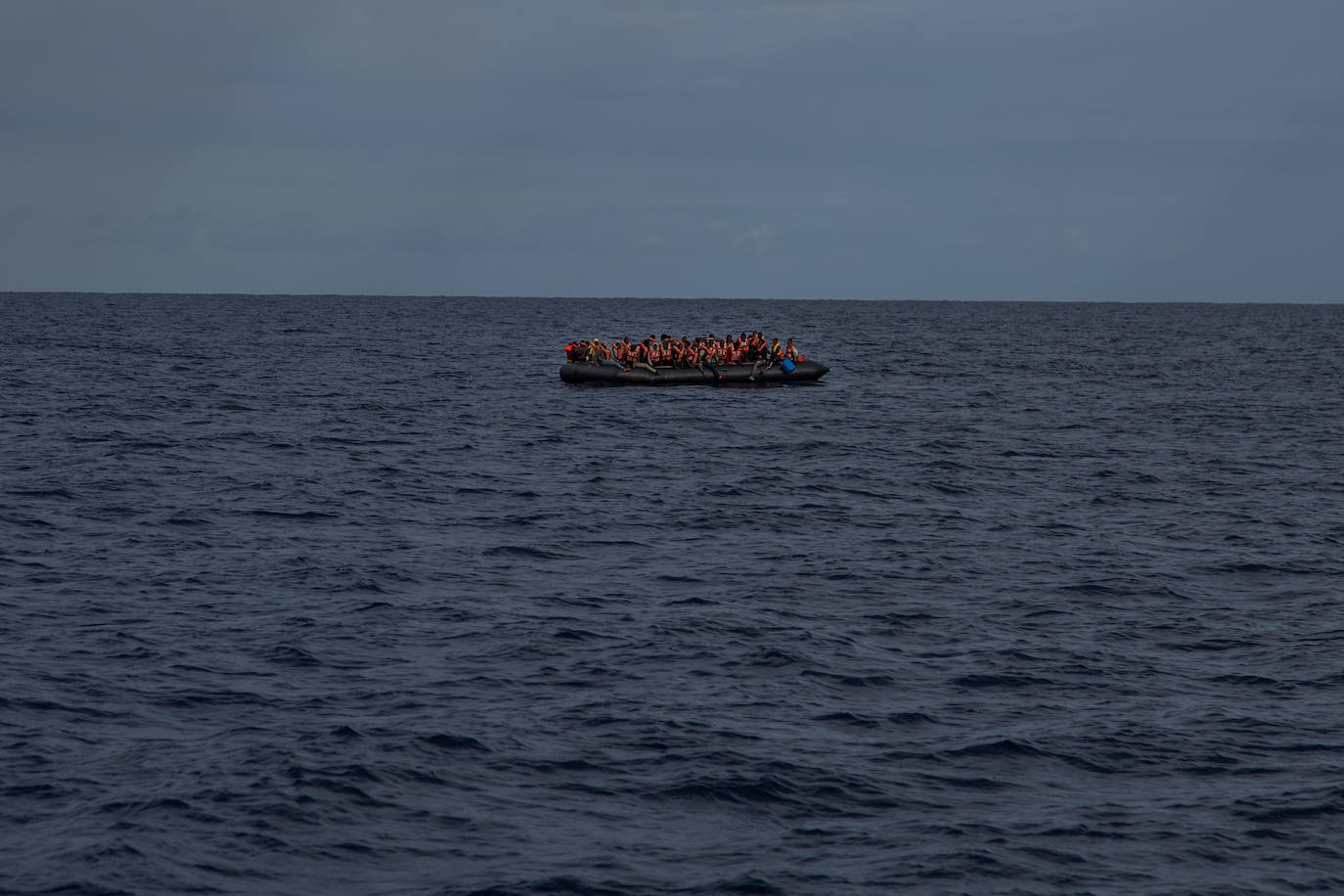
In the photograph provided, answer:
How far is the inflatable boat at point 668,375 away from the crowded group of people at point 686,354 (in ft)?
0.68

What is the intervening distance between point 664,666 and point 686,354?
4142 cm

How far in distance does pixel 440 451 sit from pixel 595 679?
22808 mm

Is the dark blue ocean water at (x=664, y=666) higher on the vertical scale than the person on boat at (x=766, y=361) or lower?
lower

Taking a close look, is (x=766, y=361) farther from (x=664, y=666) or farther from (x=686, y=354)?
(x=664, y=666)

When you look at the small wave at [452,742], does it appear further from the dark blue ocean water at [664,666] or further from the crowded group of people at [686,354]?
the crowded group of people at [686,354]

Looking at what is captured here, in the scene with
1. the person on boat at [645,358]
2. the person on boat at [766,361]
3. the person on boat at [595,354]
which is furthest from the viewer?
the person on boat at [766,361]

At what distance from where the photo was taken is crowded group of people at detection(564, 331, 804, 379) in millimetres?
59062

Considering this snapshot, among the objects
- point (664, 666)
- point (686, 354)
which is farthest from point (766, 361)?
point (664, 666)

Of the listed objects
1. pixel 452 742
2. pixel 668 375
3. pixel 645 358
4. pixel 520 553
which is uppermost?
pixel 645 358

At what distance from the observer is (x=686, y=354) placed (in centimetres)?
5969

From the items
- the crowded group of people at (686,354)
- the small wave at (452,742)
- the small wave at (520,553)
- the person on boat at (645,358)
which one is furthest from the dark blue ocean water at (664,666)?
the crowded group of people at (686,354)

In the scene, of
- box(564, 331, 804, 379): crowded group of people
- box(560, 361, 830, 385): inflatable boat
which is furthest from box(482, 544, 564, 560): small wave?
box(564, 331, 804, 379): crowded group of people

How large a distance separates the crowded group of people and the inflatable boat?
21cm

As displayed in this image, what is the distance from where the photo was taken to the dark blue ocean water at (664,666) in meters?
13.3
